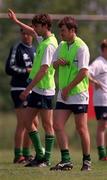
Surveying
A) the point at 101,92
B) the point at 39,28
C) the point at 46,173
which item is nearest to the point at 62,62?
the point at 39,28

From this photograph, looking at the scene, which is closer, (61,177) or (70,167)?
(61,177)

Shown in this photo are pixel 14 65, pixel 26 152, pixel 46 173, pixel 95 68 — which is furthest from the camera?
pixel 95 68

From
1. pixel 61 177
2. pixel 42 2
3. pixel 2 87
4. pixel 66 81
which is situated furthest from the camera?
pixel 42 2

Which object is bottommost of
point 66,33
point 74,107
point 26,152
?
point 26,152

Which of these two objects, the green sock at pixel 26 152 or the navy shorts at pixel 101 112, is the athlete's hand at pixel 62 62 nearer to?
the green sock at pixel 26 152

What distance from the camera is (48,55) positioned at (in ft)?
43.2

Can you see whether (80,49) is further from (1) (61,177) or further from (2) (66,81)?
(1) (61,177)

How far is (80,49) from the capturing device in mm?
12586

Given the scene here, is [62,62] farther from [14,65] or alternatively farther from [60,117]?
[14,65]

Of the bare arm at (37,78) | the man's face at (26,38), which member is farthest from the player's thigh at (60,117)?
the man's face at (26,38)

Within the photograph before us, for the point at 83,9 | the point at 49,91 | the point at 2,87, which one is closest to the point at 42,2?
the point at 83,9

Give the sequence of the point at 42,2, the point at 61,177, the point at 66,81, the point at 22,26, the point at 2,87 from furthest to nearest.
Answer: the point at 42,2 → the point at 2,87 → the point at 22,26 → the point at 66,81 → the point at 61,177

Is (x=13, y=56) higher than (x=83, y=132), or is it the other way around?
(x=13, y=56)

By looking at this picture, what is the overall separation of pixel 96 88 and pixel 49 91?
2.06 m
